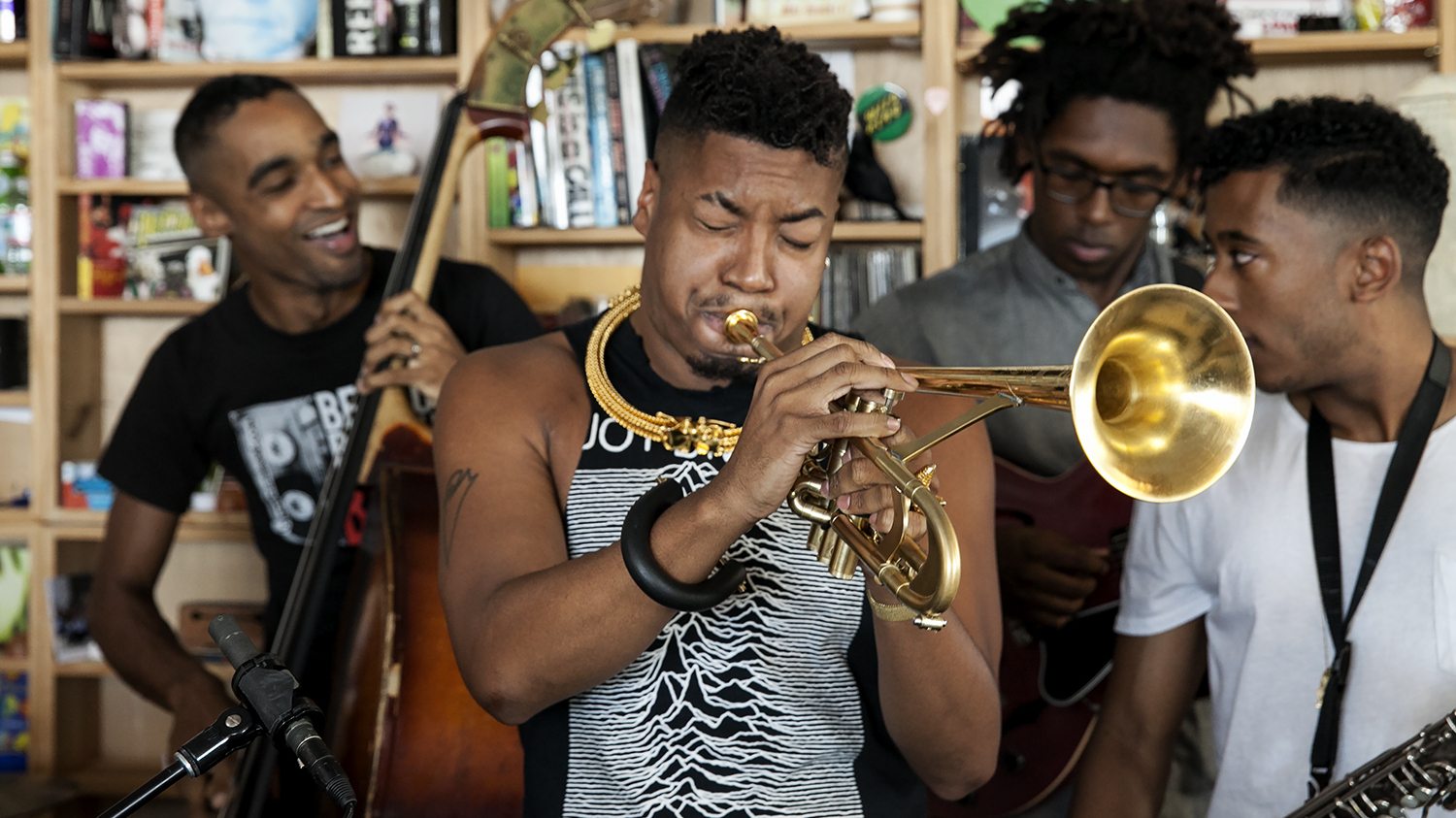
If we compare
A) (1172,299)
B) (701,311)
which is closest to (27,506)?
(701,311)

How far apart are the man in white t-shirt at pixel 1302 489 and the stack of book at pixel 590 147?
1.77 metres

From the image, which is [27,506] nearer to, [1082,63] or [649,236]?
[649,236]

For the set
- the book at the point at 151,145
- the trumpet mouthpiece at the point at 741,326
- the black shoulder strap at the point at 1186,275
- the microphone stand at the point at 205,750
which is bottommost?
the microphone stand at the point at 205,750

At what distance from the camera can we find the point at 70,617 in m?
3.56

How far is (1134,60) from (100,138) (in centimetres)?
294

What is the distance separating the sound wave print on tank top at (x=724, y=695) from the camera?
1408mm

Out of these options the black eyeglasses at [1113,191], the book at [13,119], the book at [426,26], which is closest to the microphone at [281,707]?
the black eyeglasses at [1113,191]

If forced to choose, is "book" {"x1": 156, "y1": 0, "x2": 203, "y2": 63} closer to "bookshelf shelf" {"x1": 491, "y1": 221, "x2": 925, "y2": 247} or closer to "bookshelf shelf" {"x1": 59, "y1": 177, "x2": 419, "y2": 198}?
"bookshelf shelf" {"x1": 59, "y1": 177, "x2": 419, "y2": 198}

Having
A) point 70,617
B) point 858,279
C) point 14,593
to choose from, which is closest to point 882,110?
point 858,279

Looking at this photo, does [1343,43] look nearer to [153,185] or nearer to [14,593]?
[153,185]

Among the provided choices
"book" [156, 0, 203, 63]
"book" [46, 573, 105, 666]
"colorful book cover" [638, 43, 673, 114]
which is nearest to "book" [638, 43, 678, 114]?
"colorful book cover" [638, 43, 673, 114]

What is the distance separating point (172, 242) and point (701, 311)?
2704 mm

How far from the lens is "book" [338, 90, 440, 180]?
348 cm

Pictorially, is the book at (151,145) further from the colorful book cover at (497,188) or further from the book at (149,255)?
the colorful book cover at (497,188)
